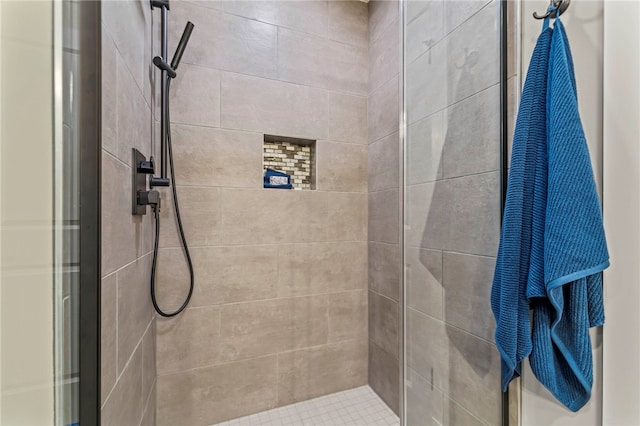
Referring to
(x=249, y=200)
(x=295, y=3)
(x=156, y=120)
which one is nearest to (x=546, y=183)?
(x=249, y=200)

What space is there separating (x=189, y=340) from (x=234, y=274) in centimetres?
38

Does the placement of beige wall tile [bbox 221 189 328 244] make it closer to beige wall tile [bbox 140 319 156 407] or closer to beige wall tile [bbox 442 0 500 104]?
beige wall tile [bbox 140 319 156 407]

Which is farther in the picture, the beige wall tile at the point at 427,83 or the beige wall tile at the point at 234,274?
the beige wall tile at the point at 234,274

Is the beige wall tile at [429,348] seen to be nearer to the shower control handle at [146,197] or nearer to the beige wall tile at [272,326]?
the beige wall tile at [272,326]

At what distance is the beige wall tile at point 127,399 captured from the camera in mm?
702

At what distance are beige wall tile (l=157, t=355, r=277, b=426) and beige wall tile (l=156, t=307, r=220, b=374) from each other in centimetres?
5

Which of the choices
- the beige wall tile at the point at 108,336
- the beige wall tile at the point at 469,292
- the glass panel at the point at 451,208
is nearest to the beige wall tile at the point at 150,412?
the beige wall tile at the point at 108,336

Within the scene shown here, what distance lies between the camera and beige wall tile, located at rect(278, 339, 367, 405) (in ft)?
5.20

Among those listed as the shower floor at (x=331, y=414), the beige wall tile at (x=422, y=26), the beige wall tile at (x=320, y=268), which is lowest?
the shower floor at (x=331, y=414)

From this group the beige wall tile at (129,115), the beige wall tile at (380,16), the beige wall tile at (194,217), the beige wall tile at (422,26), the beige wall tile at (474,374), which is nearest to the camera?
the beige wall tile at (129,115)

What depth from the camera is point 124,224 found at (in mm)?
830

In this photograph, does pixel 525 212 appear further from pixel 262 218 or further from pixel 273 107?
pixel 273 107

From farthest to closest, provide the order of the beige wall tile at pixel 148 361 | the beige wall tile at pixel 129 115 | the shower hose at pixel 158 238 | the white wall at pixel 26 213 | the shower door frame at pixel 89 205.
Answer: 1. the shower hose at pixel 158 238
2. the beige wall tile at pixel 148 361
3. the beige wall tile at pixel 129 115
4. the shower door frame at pixel 89 205
5. the white wall at pixel 26 213

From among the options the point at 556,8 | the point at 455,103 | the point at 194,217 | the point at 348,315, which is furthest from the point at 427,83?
the point at 348,315
